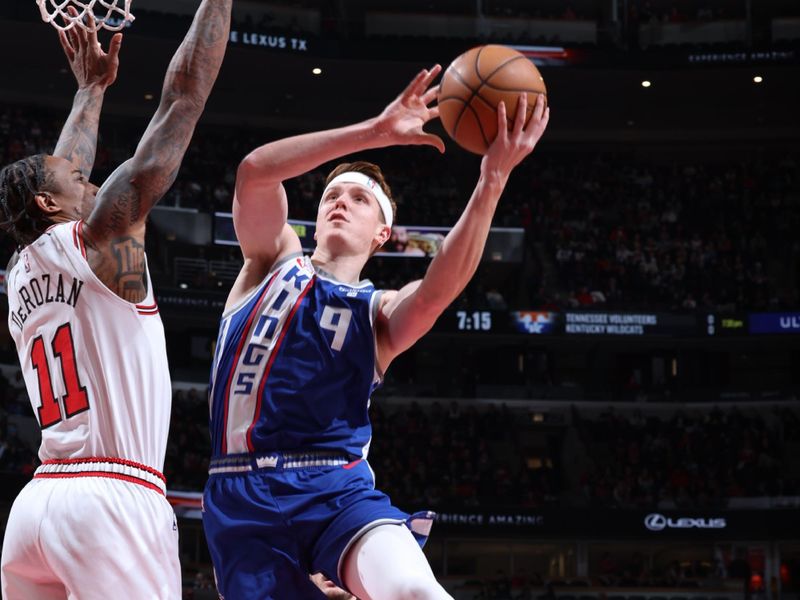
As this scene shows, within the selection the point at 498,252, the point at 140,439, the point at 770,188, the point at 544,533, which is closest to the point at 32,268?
the point at 140,439

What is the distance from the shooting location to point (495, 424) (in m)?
26.2

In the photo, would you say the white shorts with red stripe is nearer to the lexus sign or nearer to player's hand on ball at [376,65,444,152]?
player's hand on ball at [376,65,444,152]

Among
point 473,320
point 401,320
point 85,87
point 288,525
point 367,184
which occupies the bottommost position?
point 288,525

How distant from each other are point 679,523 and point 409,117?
68.6 feet

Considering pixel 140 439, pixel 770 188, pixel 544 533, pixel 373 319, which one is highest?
pixel 770 188

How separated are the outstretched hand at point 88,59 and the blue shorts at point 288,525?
6.73 ft

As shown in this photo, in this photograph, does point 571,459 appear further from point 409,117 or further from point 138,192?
point 138,192

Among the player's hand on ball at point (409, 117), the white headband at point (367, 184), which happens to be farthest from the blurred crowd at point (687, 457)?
the player's hand on ball at point (409, 117)

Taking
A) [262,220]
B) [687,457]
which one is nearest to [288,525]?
[262,220]

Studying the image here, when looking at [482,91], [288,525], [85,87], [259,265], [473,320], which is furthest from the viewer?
[473,320]

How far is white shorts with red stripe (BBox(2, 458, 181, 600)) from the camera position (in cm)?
360

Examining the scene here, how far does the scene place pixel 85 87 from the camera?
5.13m

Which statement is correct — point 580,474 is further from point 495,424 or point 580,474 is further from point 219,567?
point 219,567

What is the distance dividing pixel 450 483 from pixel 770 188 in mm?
12789
